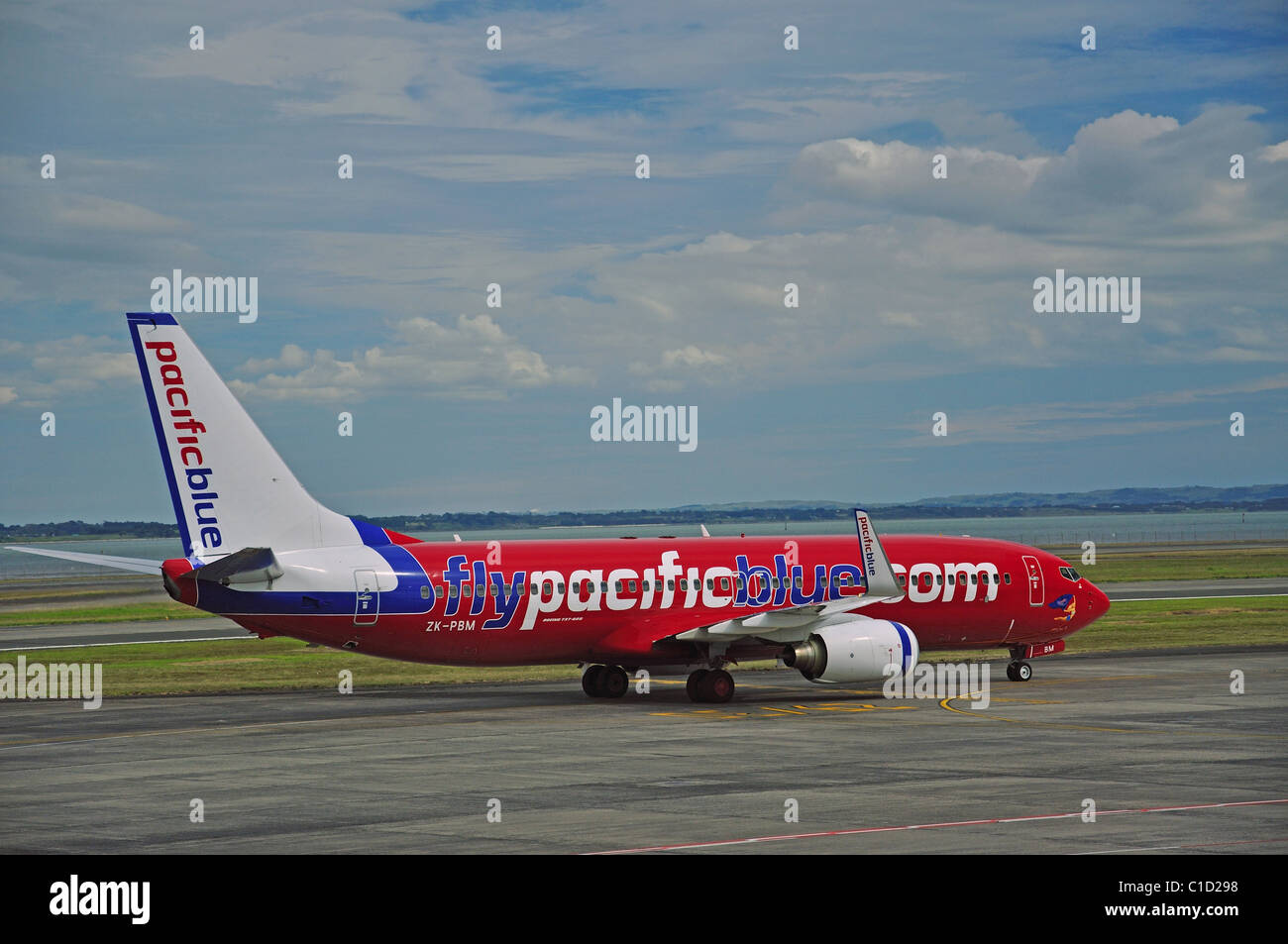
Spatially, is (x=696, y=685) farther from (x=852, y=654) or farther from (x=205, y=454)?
(x=205, y=454)

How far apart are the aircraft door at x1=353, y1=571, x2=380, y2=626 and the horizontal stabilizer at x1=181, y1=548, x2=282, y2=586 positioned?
7.46 ft

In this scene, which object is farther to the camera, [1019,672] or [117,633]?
[117,633]

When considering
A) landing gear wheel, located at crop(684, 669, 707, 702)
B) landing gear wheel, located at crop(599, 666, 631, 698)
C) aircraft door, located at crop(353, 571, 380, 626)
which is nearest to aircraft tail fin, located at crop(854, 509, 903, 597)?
landing gear wheel, located at crop(684, 669, 707, 702)

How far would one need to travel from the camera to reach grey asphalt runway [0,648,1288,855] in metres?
22.9

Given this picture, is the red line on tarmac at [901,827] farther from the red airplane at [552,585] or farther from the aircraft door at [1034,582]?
the aircraft door at [1034,582]

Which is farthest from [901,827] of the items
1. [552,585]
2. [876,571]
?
[552,585]

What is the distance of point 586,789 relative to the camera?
27.8 metres

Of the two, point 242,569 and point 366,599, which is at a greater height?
point 242,569

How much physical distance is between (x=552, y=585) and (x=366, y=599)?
17.7ft

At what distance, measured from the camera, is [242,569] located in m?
38.4

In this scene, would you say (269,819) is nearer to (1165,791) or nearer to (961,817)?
(961,817)

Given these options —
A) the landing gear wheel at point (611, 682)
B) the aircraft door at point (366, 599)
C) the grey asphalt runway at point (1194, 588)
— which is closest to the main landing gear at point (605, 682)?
the landing gear wheel at point (611, 682)
